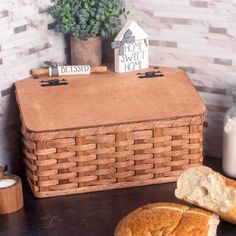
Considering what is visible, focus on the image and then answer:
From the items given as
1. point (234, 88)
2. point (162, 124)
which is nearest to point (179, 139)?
point (162, 124)

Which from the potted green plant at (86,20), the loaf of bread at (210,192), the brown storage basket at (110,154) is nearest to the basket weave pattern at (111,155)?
the brown storage basket at (110,154)

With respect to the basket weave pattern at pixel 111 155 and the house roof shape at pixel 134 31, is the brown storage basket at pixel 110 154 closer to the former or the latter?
the basket weave pattern at pixel 111 155

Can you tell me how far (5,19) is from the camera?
1.33 m

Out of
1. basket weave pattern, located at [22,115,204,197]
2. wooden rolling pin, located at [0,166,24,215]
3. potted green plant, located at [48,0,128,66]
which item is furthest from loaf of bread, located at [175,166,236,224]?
potted green plant, located at [48,0,128,66]

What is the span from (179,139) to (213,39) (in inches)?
10.2

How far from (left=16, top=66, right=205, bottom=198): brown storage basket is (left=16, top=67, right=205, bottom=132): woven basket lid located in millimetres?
11

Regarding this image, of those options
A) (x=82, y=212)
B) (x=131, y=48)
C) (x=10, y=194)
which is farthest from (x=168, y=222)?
(x=131, y=48)

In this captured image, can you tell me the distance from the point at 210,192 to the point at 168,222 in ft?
0.34

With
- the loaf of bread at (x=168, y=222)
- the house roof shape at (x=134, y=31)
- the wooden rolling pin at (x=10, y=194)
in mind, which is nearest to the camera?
the loaf of bread at (x=168, y=222)

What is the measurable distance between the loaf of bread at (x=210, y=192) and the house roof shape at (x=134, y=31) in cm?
38

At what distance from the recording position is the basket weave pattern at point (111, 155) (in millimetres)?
1262

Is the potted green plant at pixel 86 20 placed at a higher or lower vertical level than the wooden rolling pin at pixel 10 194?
higher

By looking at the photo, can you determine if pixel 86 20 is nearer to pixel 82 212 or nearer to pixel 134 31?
pixel 134 31

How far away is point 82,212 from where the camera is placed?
123cm
